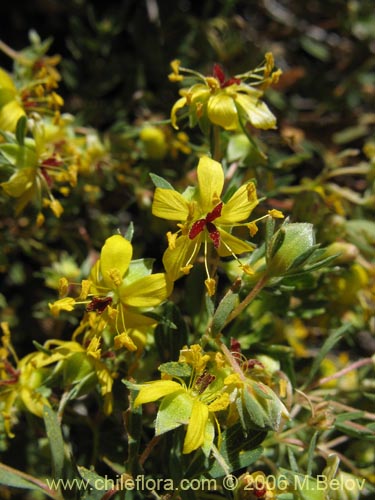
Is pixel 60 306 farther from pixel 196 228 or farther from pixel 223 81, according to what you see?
pixel 223 81

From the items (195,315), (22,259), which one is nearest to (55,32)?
(22,259)

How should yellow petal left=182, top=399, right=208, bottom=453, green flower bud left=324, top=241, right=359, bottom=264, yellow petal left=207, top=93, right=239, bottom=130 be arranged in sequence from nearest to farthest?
yellow petal left=182, top=399, right=208, bottom=453, yellow petal left=207, top=93, right=239, bottom=130, green flower bud left=324, top=241, right=359, bottom=264

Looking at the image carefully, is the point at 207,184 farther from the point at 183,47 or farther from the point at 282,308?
the point at 183,47

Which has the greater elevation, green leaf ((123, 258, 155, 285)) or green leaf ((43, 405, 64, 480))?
green leaf ((123, 258, 155, 285))

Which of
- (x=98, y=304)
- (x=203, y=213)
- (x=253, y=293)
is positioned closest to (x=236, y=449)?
(x=253, y=293)

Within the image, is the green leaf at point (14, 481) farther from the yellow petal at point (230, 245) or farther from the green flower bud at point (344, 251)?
the green flower bud at point (344, 251)

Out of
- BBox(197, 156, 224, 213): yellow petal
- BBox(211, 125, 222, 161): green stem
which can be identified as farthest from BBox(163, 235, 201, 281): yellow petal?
BBox(211, 125, 222, 161): green stem

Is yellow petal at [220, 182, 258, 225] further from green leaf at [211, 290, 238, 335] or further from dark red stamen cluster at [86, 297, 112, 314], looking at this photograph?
dark red stamen cluster at [86, 297, 112, 314]
